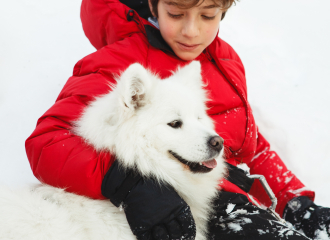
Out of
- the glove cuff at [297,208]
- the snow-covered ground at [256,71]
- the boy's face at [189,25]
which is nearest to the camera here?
the boy's face at [189,25]

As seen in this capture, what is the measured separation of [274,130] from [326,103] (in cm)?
104

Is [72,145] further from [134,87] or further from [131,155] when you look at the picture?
[134,87]

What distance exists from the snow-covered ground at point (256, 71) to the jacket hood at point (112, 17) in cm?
109

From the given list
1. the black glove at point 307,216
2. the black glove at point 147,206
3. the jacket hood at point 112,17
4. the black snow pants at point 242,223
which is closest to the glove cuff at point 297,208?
the black glove at point 307,216

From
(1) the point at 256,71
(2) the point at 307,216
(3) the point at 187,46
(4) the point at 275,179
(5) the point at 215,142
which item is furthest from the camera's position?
(1) the point at 256,71

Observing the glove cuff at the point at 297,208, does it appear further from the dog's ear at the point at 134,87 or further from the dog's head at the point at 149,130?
the dog's ear at the point at 134,87

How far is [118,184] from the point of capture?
63.1 inches

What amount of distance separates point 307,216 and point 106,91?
2.19 m

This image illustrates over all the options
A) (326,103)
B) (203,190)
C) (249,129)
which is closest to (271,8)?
(326,103)

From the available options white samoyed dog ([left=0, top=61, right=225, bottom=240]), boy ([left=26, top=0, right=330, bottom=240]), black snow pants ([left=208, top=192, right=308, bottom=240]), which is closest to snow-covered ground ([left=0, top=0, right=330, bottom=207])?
boy ([left=26, top=0, right=330, bottom=240])

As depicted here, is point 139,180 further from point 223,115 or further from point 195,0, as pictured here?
point 195,0

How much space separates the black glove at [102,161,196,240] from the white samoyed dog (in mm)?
87

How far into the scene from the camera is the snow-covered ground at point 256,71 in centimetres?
304

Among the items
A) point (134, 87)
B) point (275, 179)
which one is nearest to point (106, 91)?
point (134, 87)
